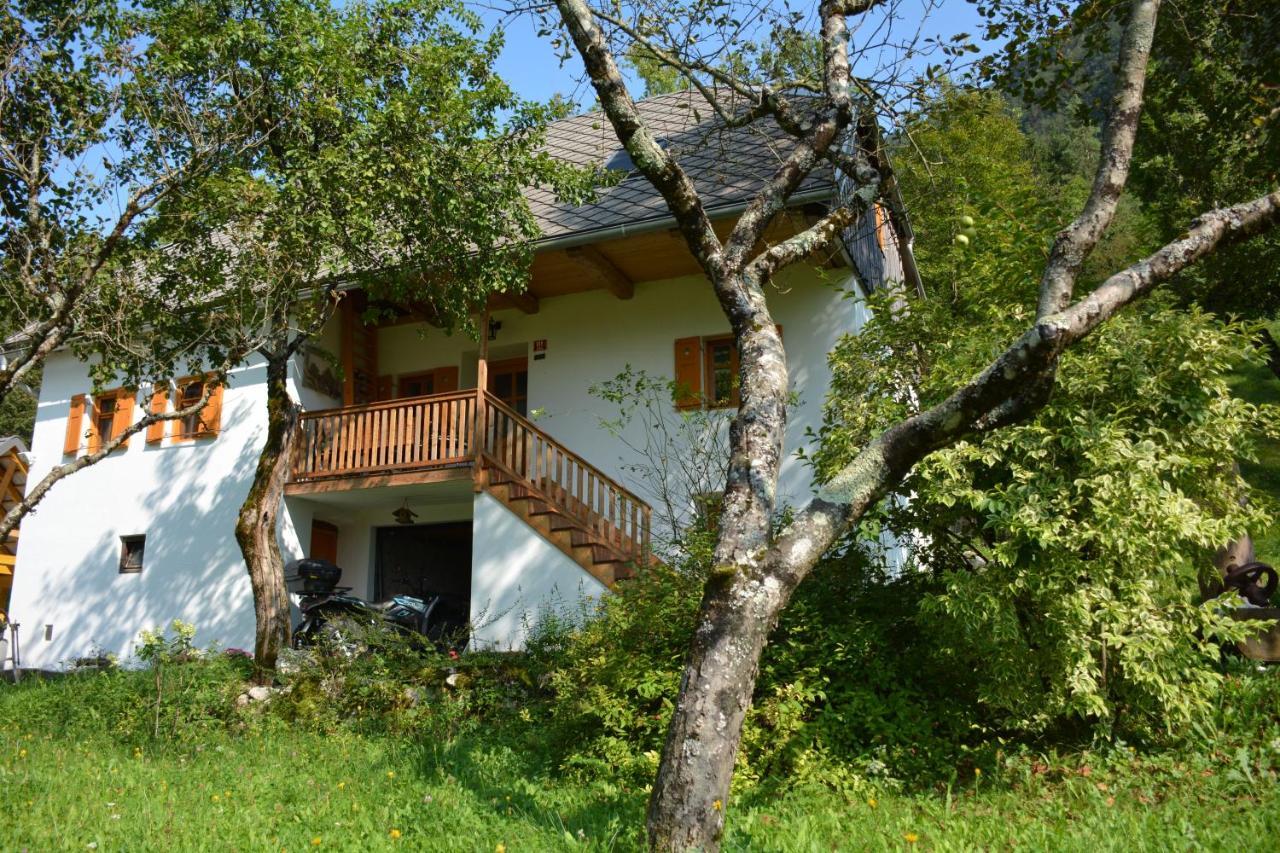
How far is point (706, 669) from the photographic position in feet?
13.3

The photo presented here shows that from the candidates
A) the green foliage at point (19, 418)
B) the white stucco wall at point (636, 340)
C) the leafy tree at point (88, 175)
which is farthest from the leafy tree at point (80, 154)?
the green foliage at point (19, 418)

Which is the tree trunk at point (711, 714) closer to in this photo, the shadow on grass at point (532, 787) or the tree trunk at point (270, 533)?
the shadow on grass at point (532, 787)

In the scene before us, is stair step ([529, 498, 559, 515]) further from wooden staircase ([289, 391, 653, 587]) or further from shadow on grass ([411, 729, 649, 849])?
shadow on grass ([411, 729, 649, 849])

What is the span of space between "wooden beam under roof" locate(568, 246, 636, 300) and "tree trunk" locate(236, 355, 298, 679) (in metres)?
3.70

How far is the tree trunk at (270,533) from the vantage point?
9.77 meters

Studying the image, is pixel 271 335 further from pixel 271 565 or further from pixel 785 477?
pixel 785 477

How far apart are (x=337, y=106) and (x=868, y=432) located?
6.25 meters

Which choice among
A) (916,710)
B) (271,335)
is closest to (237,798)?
(916,710)

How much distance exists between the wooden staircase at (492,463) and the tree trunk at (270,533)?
132 cm

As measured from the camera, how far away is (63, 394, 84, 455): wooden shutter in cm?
1479

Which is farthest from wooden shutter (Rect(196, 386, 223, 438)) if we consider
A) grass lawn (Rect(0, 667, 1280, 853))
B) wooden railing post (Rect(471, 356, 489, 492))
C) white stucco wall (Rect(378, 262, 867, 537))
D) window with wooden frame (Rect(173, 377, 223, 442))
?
grass lawn (Rect(0, 667, 1280, 853))

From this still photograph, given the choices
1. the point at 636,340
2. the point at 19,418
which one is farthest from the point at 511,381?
the point at 19,418

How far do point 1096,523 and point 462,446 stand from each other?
787 cm

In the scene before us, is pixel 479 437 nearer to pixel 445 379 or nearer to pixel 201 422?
pixel 445 379
